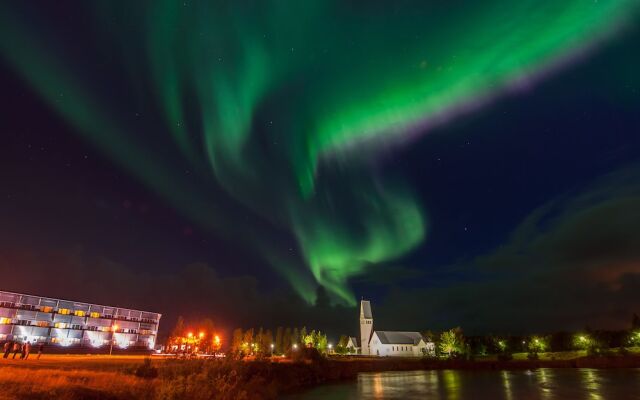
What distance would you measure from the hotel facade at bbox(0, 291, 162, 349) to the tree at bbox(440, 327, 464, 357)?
12835 centimetres

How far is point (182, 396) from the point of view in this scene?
27922mm

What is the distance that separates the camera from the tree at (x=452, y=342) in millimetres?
166625

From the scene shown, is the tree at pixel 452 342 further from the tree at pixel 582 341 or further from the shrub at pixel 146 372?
the shrub at pixel 146 372

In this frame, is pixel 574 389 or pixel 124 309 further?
pixel 124 309

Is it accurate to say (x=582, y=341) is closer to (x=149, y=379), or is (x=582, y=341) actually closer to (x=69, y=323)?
(x=149, y=379)

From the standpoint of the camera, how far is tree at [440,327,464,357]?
167 m

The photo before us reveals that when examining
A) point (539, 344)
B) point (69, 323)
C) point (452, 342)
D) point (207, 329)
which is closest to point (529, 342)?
point (539, 344)

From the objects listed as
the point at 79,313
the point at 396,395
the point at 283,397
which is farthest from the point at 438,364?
the point at 79,313

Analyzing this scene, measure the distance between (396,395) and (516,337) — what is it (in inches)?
7148

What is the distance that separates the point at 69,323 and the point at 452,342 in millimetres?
154255

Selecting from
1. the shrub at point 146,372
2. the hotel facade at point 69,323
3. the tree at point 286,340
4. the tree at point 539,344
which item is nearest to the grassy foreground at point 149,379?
the shrub at point 146,372

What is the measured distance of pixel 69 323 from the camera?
462ft

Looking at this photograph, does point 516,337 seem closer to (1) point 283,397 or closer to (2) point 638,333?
(2) point 638,333

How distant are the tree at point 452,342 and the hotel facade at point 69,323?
128 meters
